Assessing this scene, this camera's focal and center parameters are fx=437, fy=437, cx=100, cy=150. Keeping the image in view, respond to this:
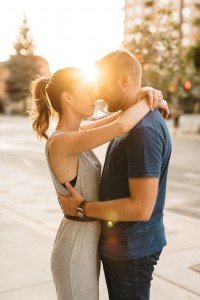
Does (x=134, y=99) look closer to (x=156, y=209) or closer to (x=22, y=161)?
(x=156, y=209)

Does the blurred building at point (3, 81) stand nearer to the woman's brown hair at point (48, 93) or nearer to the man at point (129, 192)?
the woman's brown hair at point (48, 93)

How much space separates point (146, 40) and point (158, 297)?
587cm

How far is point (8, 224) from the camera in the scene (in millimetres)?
6027

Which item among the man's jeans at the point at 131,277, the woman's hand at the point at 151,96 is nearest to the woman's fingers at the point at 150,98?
the woman's hand at the point at 151,96

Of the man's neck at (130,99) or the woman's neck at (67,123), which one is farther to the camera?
the woman's neck at (67,123)

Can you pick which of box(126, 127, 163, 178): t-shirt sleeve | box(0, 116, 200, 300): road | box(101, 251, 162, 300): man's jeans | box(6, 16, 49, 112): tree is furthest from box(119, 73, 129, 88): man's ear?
box(6, 16, 49, 112): tree

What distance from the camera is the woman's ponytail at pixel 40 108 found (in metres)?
2.43

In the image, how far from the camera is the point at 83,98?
227 centimetres

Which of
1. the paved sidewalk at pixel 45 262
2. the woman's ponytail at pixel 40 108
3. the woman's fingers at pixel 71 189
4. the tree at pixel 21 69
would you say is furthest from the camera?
the tree at pixel 21 69

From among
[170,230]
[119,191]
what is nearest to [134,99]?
[119,191]

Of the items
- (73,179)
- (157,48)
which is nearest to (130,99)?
(73,179)

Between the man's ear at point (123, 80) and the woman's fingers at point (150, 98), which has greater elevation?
the man's ear at point (123, 80)

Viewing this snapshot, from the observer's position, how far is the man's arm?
1996 millimetres

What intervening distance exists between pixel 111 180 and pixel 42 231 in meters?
3.79
